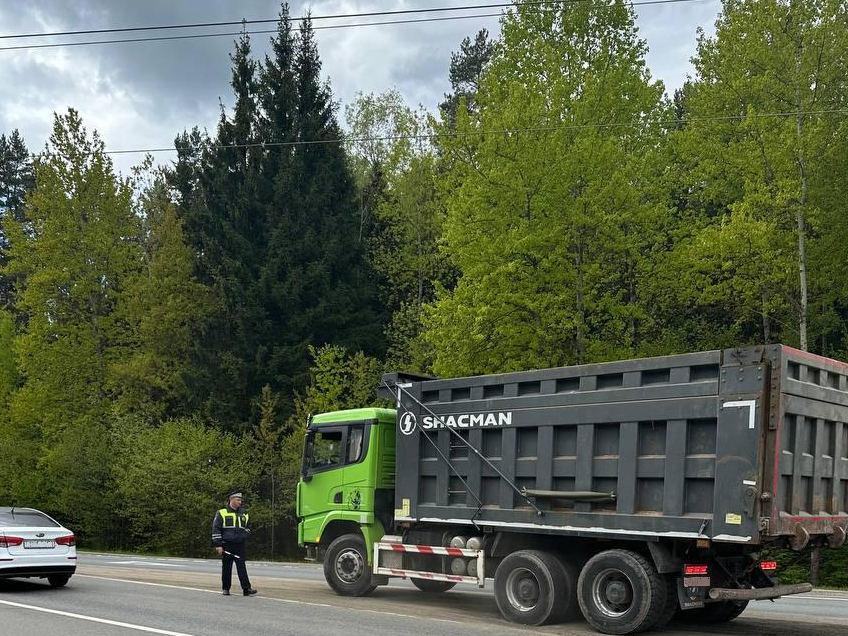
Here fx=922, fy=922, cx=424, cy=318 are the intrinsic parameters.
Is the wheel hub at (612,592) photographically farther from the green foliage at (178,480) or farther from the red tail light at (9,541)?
the green foliage at (178,480)

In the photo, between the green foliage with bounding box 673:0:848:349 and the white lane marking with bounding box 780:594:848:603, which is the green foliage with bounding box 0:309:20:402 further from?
the white lane marking with bounding box 780:594:848:603

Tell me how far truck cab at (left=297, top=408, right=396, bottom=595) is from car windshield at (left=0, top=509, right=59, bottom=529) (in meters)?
3.99

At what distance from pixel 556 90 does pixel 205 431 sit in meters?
19.9

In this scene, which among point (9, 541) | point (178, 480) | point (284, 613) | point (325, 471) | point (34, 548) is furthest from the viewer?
point (178, 480)

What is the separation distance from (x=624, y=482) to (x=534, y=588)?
182 centimetres

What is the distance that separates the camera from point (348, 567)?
13906mm

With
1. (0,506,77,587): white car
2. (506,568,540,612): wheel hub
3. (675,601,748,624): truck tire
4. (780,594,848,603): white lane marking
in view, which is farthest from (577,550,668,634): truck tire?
(0,506,77,587): white car

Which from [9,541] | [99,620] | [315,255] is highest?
[315,255]

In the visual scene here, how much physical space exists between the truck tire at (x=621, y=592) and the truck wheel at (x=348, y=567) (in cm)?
409

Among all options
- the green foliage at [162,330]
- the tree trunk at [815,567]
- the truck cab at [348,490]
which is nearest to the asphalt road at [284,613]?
the truck cab at [348,490]

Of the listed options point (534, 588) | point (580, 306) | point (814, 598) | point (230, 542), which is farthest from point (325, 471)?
point (580, 306)

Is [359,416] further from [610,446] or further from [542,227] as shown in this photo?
[542,227]

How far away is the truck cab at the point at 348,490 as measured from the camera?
44.8 ft

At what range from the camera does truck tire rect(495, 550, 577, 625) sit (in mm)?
10875
